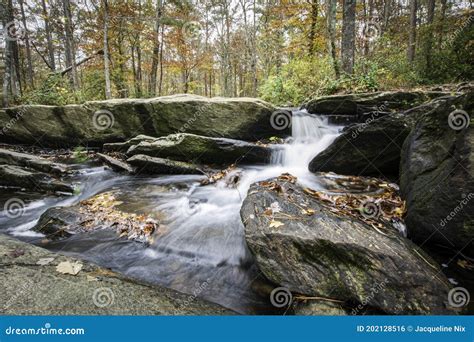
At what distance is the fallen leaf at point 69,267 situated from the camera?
278 centimetres

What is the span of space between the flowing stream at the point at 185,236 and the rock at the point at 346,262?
43cm

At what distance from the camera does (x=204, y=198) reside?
17.2 feet

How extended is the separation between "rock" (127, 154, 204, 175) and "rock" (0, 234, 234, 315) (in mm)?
3924

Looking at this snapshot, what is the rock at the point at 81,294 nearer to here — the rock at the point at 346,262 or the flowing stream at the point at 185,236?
the flowing stream at the point at 185,236

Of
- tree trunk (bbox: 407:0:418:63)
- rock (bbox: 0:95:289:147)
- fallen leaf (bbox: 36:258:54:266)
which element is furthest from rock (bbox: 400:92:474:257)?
tree trunk (bbox: 407:0:418:63)

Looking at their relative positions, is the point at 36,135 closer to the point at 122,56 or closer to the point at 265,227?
the point at 122,56

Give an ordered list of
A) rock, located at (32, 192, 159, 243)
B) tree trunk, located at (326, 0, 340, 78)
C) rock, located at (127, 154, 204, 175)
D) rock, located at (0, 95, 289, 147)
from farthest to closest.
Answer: tree trunk, located at (326, 0, 340, 78)
rock, located at (0, 95, 289, 147)
rock, located at (127, 154, 204, 175)
rock, located at (32, 192, 159, 243)

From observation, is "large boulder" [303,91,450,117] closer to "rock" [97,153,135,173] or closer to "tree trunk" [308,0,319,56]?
"rock" [97,153,135,173]

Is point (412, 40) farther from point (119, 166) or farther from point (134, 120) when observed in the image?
point (119, 166)

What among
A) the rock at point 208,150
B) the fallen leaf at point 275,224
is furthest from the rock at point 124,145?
the fallen leaf at point 275,224

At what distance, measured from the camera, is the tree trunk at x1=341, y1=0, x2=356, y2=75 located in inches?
366

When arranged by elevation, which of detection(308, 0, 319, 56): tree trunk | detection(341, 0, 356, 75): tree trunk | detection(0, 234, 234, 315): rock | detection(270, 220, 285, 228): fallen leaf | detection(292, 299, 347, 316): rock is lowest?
detection(292, 299, 347, 316): rock

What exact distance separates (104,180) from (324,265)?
598 centimetres

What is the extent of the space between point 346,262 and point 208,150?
196 inches
